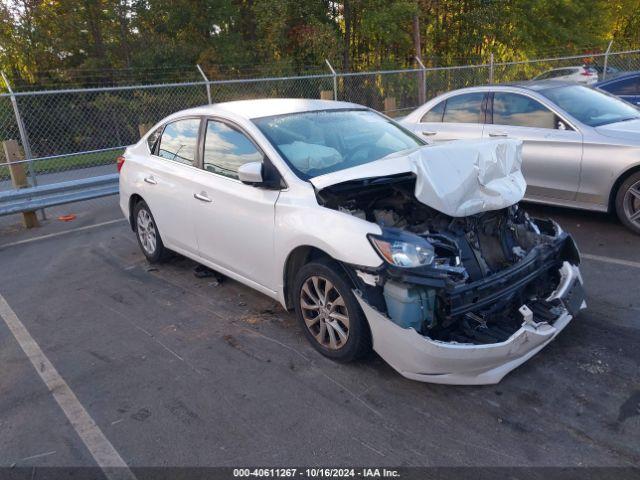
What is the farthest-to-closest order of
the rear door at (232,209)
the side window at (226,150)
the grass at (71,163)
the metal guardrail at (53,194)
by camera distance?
the grass at (71,163) < the metal guardrail at (53,194) < the side window at (226,150) < the rear door at (232,209)

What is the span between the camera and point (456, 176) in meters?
3.54

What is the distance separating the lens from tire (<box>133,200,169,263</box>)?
5672mm

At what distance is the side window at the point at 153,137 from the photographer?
5.64m

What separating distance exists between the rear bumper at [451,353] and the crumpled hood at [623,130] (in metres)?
3.21

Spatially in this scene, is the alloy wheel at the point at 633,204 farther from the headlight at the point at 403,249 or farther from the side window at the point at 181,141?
the side window at the point at 181,141

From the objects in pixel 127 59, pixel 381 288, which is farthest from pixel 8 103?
pixel 381 288

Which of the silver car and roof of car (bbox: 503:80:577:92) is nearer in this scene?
the silver car

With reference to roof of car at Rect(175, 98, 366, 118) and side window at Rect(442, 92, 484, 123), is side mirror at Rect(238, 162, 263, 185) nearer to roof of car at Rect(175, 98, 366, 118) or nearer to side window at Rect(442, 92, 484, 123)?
roof of car at Rect(175, 98, 366, 118)

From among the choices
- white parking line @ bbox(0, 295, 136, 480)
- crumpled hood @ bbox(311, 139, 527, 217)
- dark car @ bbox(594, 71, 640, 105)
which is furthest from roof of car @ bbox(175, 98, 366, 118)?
dark car @ bbox(594, 71, 640, 105)

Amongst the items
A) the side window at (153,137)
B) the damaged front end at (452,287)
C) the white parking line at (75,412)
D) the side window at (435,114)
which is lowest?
the white parking line at (75,412)

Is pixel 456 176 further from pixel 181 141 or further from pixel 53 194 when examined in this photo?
pixel 53 194

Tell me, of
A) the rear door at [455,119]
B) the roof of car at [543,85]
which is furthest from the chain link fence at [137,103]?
the roof of car at [543,85]

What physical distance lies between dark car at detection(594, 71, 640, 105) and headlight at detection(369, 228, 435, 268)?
875cm

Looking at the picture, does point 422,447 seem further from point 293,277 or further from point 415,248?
point 293,277
